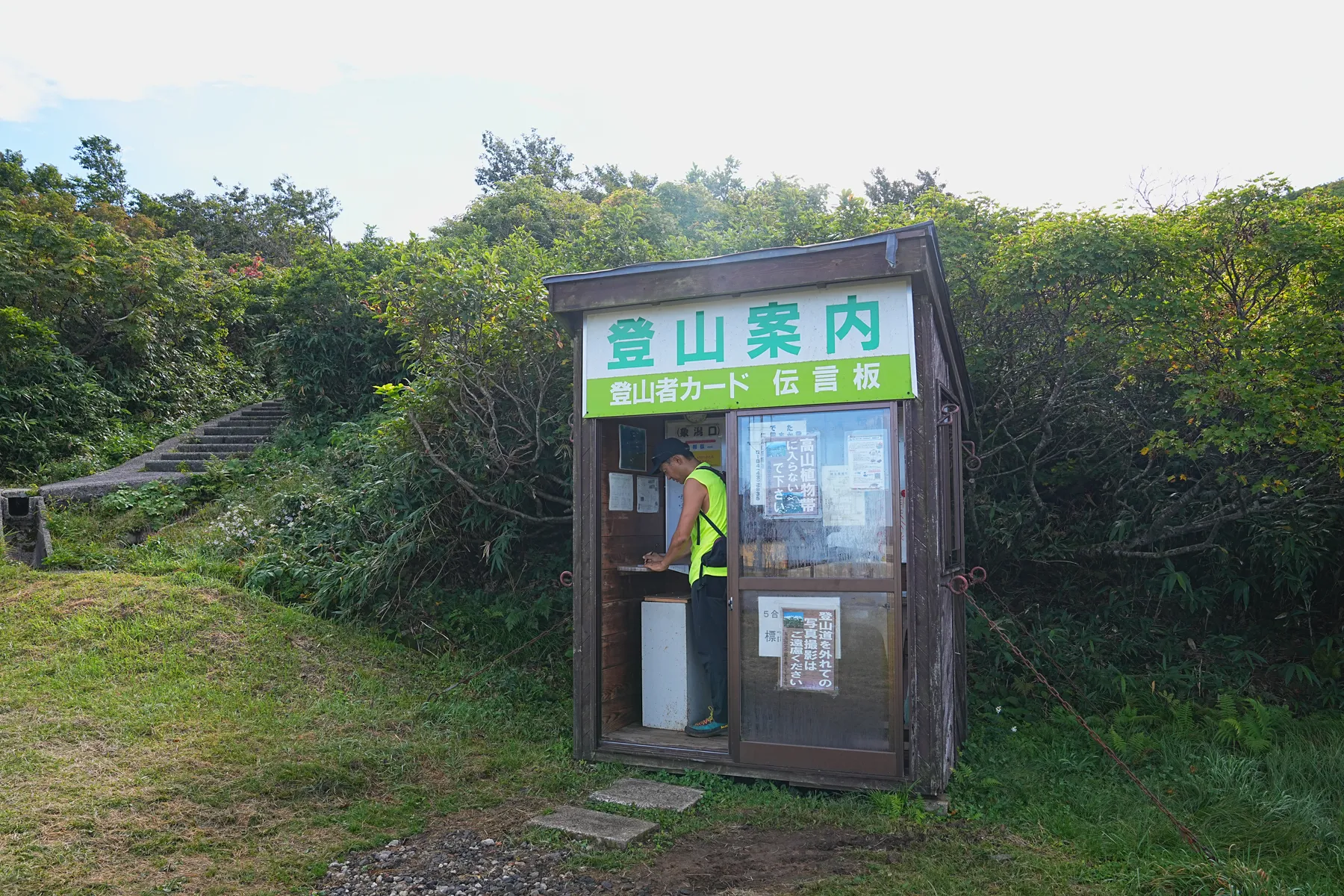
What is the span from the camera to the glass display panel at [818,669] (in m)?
4.81

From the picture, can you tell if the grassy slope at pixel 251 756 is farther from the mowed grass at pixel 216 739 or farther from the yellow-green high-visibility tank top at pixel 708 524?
the yellow-green high-visibility tank top at pixel 708 524

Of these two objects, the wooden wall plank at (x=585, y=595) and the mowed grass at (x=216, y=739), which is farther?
the wooden wall plank at (x=585, y=595)

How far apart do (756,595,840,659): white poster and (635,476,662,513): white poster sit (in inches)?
62.4

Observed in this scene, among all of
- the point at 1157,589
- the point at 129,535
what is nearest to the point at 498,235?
the point at 129,535

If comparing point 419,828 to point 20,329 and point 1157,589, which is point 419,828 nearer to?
point 1157,589

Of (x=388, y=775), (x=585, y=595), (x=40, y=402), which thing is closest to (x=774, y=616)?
(x=585, y=595)

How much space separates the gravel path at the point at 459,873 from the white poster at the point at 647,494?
2640mm

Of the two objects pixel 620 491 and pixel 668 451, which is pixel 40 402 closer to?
pixel 620 491

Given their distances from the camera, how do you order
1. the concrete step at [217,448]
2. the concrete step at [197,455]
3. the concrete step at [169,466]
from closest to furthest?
the concrete step at [169,466] → the concrete step at [197,455] → the concrete step at [217,448]

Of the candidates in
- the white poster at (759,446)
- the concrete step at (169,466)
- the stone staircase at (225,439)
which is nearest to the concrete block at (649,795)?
the white poster at (759,446)

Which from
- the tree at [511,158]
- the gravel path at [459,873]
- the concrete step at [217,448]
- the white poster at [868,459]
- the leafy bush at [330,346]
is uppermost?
the tree at [511,158]

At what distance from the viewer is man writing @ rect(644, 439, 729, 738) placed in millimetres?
5531

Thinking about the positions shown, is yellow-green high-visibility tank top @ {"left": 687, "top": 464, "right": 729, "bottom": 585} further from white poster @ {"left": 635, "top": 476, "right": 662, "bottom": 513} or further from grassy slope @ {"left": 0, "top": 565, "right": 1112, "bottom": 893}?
grassy slope @ {"left": 0, "top": 565, "right": 1112, "bottom": 893}

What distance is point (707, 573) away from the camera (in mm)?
5516
